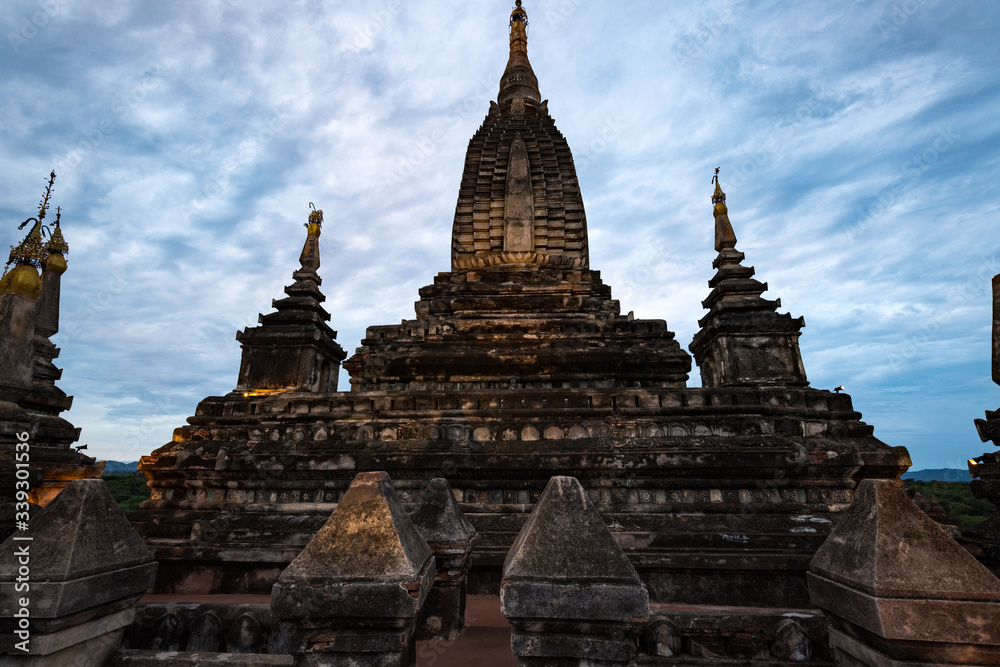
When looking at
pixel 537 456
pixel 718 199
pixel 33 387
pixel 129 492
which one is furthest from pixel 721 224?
pixel 129 492

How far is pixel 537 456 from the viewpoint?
7137 millimetres

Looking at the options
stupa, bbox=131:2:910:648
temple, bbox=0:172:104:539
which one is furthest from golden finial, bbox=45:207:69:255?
stupa, bbox=131:2:910:648

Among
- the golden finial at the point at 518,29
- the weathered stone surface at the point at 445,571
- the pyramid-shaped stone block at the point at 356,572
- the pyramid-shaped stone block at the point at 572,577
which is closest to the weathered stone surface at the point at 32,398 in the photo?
the pyramid-shaped stone block at the point at 356,572

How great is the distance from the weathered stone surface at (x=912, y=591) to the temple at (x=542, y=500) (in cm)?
1

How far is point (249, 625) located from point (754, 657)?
4167mm

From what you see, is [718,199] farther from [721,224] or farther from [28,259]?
[28,259]

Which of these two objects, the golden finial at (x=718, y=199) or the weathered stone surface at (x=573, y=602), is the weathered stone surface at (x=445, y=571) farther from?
the golden finial at (x=718, y=199)

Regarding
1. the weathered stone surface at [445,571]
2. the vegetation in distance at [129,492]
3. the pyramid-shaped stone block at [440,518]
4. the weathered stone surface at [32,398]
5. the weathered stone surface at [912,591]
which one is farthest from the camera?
the vegetation in distance at [129,492]

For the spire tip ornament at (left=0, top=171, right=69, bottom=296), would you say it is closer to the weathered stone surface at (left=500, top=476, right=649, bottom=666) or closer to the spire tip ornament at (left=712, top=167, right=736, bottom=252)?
the weathered stone surface at (left=500, top=476, right=649, bottom=666)

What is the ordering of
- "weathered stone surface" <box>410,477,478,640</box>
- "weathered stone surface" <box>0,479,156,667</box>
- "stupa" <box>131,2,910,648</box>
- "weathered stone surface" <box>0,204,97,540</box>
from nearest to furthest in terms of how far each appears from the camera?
"weathered stone surface" <box>0,479,156,667</box> < "weathered stone surface" <box>410,477,478,640</box> < "stupa" <box>131,2,910,648</box> < "weathered stone surface" <box>0,204,97,540</box>

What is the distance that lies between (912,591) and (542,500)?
232cm

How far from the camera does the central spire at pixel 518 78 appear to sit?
24.6 m

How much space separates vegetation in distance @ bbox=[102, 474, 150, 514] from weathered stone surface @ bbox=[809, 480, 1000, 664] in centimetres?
2728

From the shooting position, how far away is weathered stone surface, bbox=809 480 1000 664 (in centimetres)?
284
